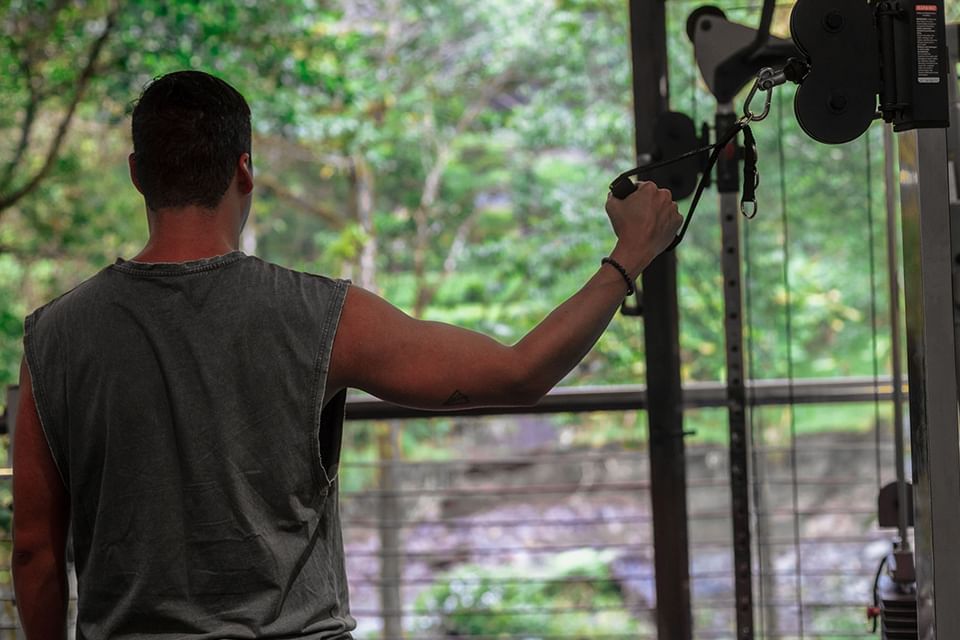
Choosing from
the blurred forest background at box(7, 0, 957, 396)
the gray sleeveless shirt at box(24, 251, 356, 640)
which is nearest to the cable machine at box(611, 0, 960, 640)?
the gray sleeveless shirt at box(24, 251, 356, 640)

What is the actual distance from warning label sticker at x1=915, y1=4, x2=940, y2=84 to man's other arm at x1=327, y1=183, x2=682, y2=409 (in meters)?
0.42

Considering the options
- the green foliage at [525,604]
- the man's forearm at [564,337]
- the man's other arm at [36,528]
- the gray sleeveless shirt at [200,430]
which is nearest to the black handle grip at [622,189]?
the man's forearm at [564,337]

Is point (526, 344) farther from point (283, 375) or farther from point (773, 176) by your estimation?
point (773, 176)

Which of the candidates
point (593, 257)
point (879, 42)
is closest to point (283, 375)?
point (879, 42)

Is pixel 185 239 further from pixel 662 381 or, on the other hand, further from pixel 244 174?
pixel 662 381

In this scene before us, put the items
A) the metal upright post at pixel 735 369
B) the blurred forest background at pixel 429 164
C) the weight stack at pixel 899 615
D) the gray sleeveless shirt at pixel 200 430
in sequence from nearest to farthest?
the gray sleeveless shirt at pixel 200 430 < the weight stack at pixel 899 615 < the metal upright post at pixel 735 369 < the blurred forest background at pixel 429 164

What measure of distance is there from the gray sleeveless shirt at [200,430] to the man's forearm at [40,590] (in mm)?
117

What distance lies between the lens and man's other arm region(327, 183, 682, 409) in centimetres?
105

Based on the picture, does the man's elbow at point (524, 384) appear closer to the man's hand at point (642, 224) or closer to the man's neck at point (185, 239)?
the man's hand at point (642, 224)

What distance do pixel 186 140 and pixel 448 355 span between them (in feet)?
1.08

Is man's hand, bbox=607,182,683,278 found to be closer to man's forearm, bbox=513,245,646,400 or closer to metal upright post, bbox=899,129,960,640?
man's forearm, bbox=513,245,646,400

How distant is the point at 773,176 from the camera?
20.7ft

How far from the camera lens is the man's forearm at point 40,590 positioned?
1.14 meters

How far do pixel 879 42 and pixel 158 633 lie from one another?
97 centimetres
